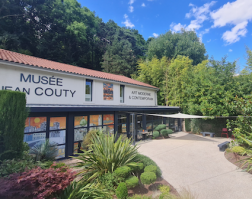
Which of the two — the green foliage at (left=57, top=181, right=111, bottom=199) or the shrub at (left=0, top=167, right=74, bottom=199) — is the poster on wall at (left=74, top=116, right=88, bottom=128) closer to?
the green foliage at (left=57, top=181, right=111, bottom=199)

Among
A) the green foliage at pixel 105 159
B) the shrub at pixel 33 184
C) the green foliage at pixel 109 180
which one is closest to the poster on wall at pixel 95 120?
the green foliage at pixel 105 159

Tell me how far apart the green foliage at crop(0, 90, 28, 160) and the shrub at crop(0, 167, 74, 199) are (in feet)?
5.14

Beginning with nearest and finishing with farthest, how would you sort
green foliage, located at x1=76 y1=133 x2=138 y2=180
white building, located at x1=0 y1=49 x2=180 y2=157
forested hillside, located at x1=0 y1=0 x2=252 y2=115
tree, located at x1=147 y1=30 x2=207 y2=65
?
green foliage, located at x1=76 y1=133 x2=138 y2=180, white building, located at x1=0 y1=49 x2=180 y2=157, forested hillside, located at x1=0 y1=0 x2=252 y2=115, tree, located at x1=147 y1=30 x2=207 y2=65

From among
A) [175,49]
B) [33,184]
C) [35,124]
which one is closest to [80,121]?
[35,124]

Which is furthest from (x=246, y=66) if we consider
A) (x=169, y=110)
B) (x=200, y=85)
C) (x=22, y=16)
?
(x=22, y=16)

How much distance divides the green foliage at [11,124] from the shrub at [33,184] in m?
1.57

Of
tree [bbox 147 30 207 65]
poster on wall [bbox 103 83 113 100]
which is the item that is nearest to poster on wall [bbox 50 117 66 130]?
poster on wall [bbox 103 83 113 100]

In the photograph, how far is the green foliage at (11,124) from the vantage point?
4.02 m

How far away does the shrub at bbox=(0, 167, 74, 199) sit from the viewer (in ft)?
7.96

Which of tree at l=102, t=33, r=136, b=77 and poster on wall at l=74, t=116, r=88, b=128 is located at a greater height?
tree at l=102, t=33, r=136, b=77

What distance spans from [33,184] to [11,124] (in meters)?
2.32

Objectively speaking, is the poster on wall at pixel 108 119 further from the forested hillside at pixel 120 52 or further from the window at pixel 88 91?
the forested hillside at pixel 120 52

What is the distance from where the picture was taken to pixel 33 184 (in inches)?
104

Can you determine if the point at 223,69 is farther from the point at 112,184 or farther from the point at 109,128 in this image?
the point at 112,184
